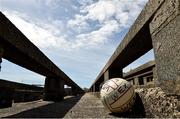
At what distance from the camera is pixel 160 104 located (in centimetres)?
391

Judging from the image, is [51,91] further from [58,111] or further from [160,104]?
[160,104]

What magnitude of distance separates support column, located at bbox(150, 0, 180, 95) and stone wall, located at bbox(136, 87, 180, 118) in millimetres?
130

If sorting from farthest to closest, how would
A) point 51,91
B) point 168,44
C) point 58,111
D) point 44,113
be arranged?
point 51,91, point 58,111, point 44,113, point 168,44

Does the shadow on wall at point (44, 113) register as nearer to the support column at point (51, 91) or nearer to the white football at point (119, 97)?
the white football at point (119, 97)

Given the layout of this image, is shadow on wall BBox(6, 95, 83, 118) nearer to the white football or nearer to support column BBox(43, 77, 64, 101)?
the white football

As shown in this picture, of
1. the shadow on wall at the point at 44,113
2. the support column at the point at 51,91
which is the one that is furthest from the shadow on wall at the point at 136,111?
the support column at the point at 51,91

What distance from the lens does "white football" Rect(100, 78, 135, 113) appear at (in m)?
5.27

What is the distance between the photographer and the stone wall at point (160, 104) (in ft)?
11.2

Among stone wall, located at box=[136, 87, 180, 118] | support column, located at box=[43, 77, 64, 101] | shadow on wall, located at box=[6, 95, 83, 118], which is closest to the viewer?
stone wall, located at box=[136, 87, 180, 118]

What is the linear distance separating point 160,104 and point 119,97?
58.4 inches

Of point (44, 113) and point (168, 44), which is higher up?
point (168, 44)

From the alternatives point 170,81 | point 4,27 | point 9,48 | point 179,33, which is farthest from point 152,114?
point 9,48

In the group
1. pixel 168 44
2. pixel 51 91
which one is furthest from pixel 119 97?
pixel 51 91

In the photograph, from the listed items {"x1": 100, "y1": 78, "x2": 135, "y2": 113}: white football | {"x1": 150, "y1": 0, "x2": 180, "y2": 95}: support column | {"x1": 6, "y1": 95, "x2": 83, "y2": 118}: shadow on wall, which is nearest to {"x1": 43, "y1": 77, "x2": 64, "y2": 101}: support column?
{"x1": 6, "y1": 95, "x2": 83, "y2": 118}: shadow on wall
